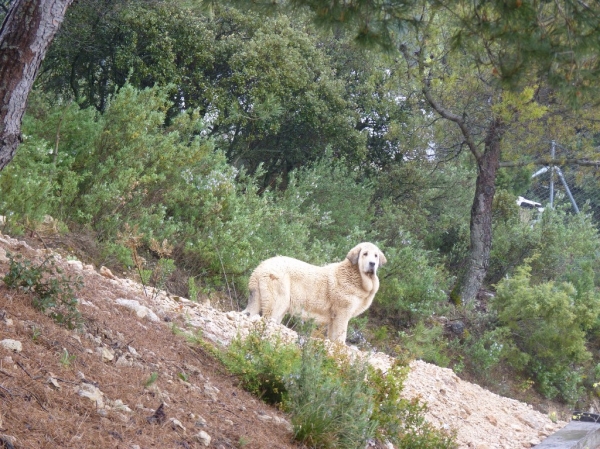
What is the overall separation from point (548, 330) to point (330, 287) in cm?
638

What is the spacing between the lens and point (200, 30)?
16.2 metres

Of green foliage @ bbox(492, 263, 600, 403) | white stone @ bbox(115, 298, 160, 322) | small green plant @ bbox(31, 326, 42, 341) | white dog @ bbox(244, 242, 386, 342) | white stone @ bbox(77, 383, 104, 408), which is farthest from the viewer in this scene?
green foliage @ bbox(492, 263, 600, 403)

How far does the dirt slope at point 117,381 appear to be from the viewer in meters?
4.42

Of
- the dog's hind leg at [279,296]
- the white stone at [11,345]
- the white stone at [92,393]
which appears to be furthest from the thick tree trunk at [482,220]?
the white stone at [11,345]

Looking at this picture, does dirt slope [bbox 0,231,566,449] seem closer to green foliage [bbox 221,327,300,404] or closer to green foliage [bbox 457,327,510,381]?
green foliage [bbox 221,327,300,404]

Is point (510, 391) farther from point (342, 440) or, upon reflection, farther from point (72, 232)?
point (342, 440)

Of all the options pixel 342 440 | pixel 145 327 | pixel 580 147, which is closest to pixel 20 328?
pixel 145 327

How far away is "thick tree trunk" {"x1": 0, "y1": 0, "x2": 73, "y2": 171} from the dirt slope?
3.98 ft

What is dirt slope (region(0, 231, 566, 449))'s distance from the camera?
14.5 feet

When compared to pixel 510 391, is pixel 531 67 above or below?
above

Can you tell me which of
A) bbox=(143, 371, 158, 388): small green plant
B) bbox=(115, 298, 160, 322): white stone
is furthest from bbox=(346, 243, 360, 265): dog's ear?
bbox=(143, 371, 158, 388): small green plant

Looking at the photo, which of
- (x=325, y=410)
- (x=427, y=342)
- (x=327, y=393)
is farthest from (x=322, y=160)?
(x=325, y=410)

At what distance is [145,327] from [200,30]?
34.9 feet

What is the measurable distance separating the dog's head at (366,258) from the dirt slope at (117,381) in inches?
95.3
